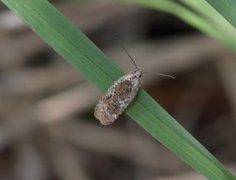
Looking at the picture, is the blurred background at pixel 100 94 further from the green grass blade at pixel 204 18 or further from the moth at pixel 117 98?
the moth at pixel 117 98

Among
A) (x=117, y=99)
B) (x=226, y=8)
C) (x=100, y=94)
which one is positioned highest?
(x=226, y=8)

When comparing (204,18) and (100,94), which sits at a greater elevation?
(204,18)

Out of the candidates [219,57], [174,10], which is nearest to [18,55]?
[219,57]

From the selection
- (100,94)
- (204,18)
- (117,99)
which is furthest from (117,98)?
(100,94)

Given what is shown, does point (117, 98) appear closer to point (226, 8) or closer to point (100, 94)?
point (226, 8)

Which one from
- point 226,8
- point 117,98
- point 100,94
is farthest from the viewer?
point 100,94

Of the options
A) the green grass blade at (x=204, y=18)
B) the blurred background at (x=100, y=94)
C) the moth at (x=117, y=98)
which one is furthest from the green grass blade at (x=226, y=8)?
the blurred background at (x=100, y=94)

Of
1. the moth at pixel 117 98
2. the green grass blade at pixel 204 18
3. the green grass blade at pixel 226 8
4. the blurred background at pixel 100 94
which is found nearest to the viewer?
the green grass blade at pixel 226 8

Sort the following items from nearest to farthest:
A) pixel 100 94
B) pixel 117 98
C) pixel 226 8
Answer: pixel 226 8, pixel 117 98, pixel 100 94
